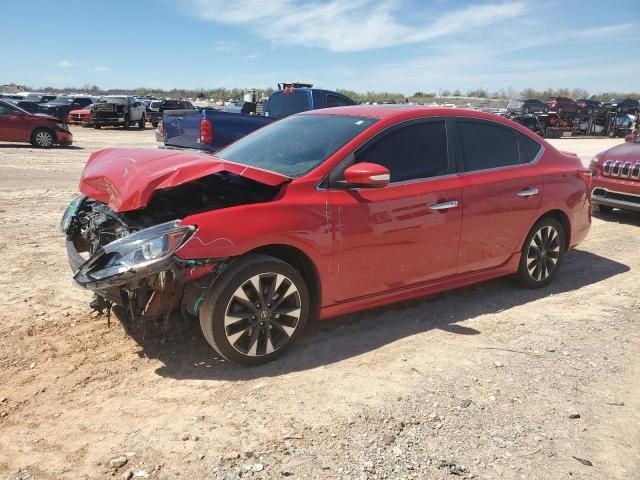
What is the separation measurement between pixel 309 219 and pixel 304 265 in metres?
0.35

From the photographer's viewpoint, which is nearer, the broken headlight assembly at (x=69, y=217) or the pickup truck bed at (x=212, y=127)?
the broken headlight assembly at (x=69, y=217)

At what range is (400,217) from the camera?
4.13 metres

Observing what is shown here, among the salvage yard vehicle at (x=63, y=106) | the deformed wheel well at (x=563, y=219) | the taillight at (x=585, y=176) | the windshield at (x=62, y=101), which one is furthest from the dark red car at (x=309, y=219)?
the windshield at (x=62, y=101)

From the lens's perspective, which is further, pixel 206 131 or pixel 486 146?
pixel 206 131

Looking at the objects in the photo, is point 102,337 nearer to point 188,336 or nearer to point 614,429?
point 188,336

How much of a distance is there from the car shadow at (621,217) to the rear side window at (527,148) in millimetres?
4569

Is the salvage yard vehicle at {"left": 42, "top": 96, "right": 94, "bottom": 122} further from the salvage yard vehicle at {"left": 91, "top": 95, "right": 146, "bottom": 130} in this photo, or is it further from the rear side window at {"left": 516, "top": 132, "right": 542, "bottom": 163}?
the rear side window at {"left": 516, "top": 132, "right": 542, "bottom": 163}

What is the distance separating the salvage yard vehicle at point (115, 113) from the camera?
28.5 m

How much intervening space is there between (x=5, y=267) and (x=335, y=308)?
11.6 ft

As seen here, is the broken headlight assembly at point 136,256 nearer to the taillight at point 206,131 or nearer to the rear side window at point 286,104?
the taillight at point 206,131

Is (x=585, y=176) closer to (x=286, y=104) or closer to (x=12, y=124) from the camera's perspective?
(x=286, y=104)

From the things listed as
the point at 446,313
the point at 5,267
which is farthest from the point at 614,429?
the point at 5,267

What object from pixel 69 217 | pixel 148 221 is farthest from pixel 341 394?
pixel 69 217

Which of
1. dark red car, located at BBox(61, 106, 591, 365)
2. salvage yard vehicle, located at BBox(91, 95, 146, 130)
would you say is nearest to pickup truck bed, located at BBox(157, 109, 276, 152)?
dark red car, located at BBox(61, 106, 591, 365)
